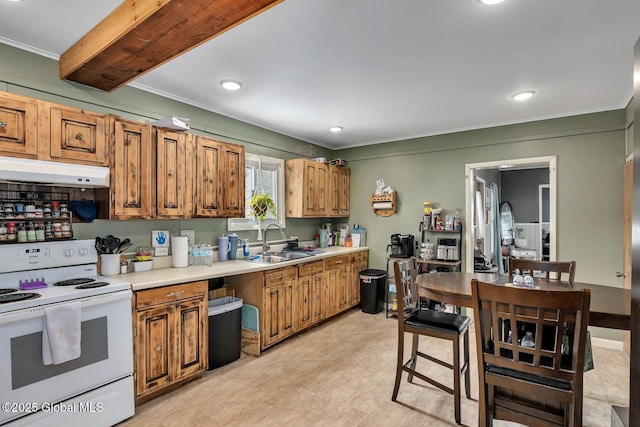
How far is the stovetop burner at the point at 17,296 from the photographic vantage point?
190 centimetres

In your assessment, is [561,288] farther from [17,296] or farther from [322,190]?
[17,296]

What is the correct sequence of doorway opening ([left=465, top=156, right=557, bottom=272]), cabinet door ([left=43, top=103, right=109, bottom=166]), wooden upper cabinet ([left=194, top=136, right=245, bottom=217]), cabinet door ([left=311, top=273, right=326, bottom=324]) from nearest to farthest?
cabinet door ([left=43, top=103, right=109, bottom=166]) → wooden upper cabinet ([left=194, top=136, right=245, bottom=217]) → doorway opening ([left=465, top=156, right=557, bottom=272]) → cabinet door ([left=311, top=273, right=326, bottom=324])

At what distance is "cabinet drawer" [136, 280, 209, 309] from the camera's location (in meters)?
2.48

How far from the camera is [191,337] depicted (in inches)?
109

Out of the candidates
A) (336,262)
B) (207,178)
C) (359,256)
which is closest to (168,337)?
(207,178)

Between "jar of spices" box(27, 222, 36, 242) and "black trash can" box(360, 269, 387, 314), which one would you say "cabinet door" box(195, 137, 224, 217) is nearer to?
"jar of spices" box(27, 222, 36, 242)

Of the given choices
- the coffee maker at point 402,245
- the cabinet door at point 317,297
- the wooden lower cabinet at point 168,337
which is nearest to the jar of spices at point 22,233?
the wooden lower cabinet at point 168,337

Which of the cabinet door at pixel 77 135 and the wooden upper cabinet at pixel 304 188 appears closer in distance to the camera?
the cabinet door at pixel 77 135

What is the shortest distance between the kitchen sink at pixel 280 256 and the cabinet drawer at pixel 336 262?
1.02 feet

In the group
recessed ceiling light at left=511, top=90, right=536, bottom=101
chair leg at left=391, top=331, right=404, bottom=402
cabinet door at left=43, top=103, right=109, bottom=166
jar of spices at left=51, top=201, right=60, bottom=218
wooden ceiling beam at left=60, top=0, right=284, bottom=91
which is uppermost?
recessed ceiling light at left=511, top=90, right=536, bottom=101

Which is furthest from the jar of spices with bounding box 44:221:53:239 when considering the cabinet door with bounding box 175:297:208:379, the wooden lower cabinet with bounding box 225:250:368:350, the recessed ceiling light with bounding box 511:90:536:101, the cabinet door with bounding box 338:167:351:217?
the recessed ceiling light with bounding box 511:90:536:101

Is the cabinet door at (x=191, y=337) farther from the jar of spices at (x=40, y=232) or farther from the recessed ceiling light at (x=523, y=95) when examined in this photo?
the recessed ceiling light at (x=523, y=95)

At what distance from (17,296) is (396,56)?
9.66 ft

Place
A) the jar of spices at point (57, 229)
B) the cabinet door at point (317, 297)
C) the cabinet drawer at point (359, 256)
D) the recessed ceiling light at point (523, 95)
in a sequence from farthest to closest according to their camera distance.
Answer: the cabinet drawer at point (359, 256)
the cabinet door at point (317, 297)
the recessed ceiling light at point (523, 95)
the jar of spices at point (57, 229)
